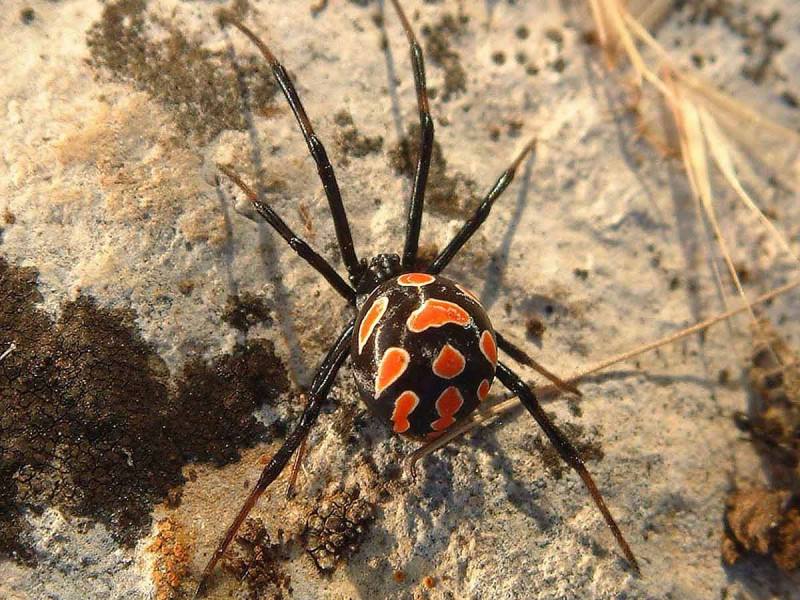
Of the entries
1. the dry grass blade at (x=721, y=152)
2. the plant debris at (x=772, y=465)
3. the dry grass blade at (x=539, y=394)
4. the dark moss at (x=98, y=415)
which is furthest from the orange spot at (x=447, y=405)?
the dry grass blade at (x=721, y=152)

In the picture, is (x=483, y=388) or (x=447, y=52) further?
(x=447, y=52)

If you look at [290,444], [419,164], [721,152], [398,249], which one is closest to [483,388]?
[290,444]

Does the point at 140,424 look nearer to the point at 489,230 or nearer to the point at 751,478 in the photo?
the point at 489,230

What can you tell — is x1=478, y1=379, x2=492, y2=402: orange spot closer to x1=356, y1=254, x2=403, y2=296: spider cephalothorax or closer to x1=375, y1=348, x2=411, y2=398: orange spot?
x1=375, y1=348, x2=411, y2=398: orange spot

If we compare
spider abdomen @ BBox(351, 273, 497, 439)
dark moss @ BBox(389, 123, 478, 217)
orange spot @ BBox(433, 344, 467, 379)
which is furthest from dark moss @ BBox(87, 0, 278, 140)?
orange spot @ BBox(433, 344, 467, 379)

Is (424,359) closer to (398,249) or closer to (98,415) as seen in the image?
(398,249)
